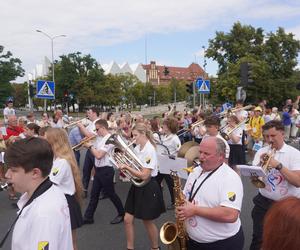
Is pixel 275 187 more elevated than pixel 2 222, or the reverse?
pixel 275 187

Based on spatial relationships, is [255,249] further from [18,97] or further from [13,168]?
[18,97]

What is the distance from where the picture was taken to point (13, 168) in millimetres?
2289

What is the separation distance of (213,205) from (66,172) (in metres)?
1.90

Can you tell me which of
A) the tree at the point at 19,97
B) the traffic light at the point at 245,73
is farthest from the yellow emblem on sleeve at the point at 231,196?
the tree at the point at 19,97

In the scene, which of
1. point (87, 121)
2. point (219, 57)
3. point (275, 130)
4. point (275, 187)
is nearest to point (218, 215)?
point (275, 187)

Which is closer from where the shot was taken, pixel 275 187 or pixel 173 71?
pixel 275 187

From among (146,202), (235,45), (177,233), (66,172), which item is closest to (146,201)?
(146,202)

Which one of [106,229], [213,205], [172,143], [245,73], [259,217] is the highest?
[245,73]

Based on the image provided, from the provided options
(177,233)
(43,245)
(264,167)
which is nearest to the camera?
(43,245)

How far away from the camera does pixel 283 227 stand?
1.48 metres

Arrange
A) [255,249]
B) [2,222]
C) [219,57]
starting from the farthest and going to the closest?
[219,57] < [2,222] < [255,249]

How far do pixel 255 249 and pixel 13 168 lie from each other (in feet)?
10.7

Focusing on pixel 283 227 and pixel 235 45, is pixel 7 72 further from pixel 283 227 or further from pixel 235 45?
pixel 283 227

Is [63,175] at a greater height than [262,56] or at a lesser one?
lesser
